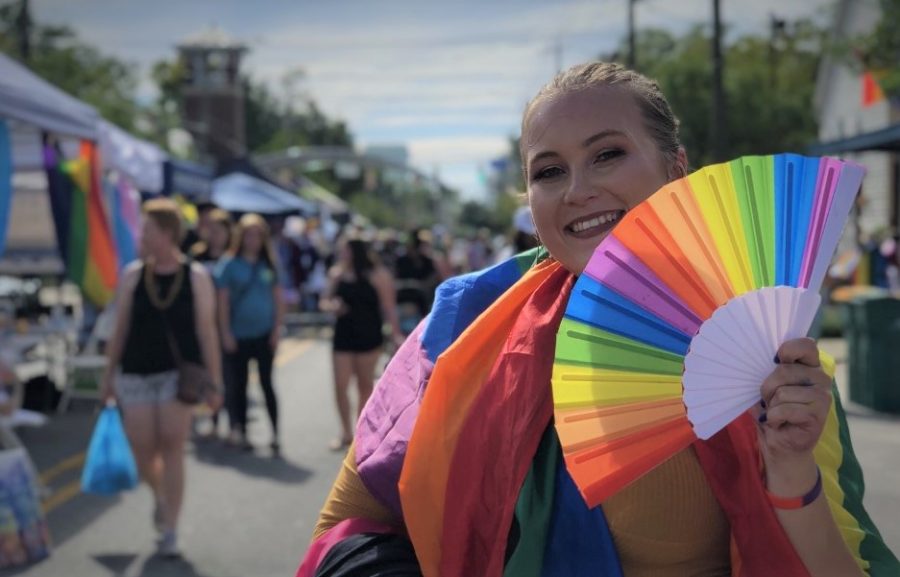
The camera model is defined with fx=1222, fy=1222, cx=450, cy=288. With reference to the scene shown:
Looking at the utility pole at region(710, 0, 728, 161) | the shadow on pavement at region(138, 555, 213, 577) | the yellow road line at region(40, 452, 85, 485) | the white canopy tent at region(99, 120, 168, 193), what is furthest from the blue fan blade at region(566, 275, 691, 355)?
the utility pole at region(710, 0, 728, 161)

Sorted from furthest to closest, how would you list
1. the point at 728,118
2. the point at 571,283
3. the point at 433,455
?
1. the point at 728,118
2. the point at 571,283
3. the point at 433,455

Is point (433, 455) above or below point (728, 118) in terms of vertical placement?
below

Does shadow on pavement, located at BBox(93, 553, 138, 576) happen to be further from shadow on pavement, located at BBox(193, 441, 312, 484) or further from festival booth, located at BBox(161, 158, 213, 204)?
festival booth, located at BBox(161, 158, 213, 204)

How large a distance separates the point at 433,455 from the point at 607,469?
0.32m

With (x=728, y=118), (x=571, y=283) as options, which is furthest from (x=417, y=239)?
(x=728, y=118)

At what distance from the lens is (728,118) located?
133 feet

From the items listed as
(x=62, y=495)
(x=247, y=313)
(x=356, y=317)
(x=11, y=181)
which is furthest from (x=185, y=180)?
(x=62, y=495)

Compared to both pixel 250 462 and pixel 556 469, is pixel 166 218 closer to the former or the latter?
pixel 250 462

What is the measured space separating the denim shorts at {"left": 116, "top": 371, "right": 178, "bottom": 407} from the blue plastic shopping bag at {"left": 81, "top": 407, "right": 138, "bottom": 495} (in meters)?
0.17

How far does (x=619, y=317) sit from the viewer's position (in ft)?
5.30

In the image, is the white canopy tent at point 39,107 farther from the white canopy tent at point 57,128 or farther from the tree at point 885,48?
the tree at point 885,48

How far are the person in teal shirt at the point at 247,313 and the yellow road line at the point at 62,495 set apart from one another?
154cm

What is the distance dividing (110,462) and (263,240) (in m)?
3.32

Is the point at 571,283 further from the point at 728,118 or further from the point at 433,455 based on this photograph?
the point at 728,118
